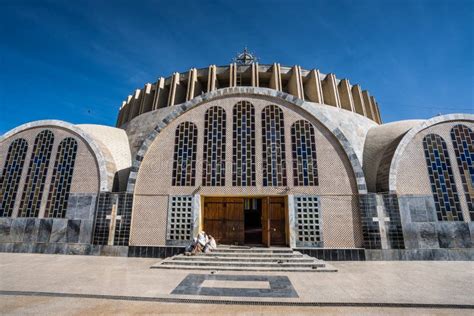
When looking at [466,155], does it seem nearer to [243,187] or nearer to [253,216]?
[243,187]

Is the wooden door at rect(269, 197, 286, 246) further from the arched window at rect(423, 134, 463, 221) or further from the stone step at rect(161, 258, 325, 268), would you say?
the arched window at rect(423, 134, 463, 221)

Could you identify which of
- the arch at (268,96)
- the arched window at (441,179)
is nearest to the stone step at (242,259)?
the arch at (268,96)

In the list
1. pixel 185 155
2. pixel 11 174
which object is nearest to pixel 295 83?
pixel 185 155

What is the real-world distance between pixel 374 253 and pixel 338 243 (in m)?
1.54

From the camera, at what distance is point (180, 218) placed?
12.1m

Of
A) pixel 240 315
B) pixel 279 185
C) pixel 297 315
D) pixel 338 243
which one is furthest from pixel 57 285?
pixel 338 243

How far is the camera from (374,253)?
11.1 m

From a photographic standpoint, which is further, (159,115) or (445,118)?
(159,115)

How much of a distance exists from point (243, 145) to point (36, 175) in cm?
1152

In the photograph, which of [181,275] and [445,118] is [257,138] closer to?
[181,275]

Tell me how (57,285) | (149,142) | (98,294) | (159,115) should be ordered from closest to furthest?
(98,294) → (57,285) → (149,142) → (159,115)

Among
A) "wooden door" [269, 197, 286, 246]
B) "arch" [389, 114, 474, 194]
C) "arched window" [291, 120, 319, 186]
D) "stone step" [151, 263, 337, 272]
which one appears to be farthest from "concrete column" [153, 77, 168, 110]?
"arch" [389, 114, 474, 194]

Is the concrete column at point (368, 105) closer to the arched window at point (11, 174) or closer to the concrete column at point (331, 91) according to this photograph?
the concrete column at point (331, 91)

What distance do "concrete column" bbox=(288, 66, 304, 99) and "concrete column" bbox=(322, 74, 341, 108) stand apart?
2.51 m
